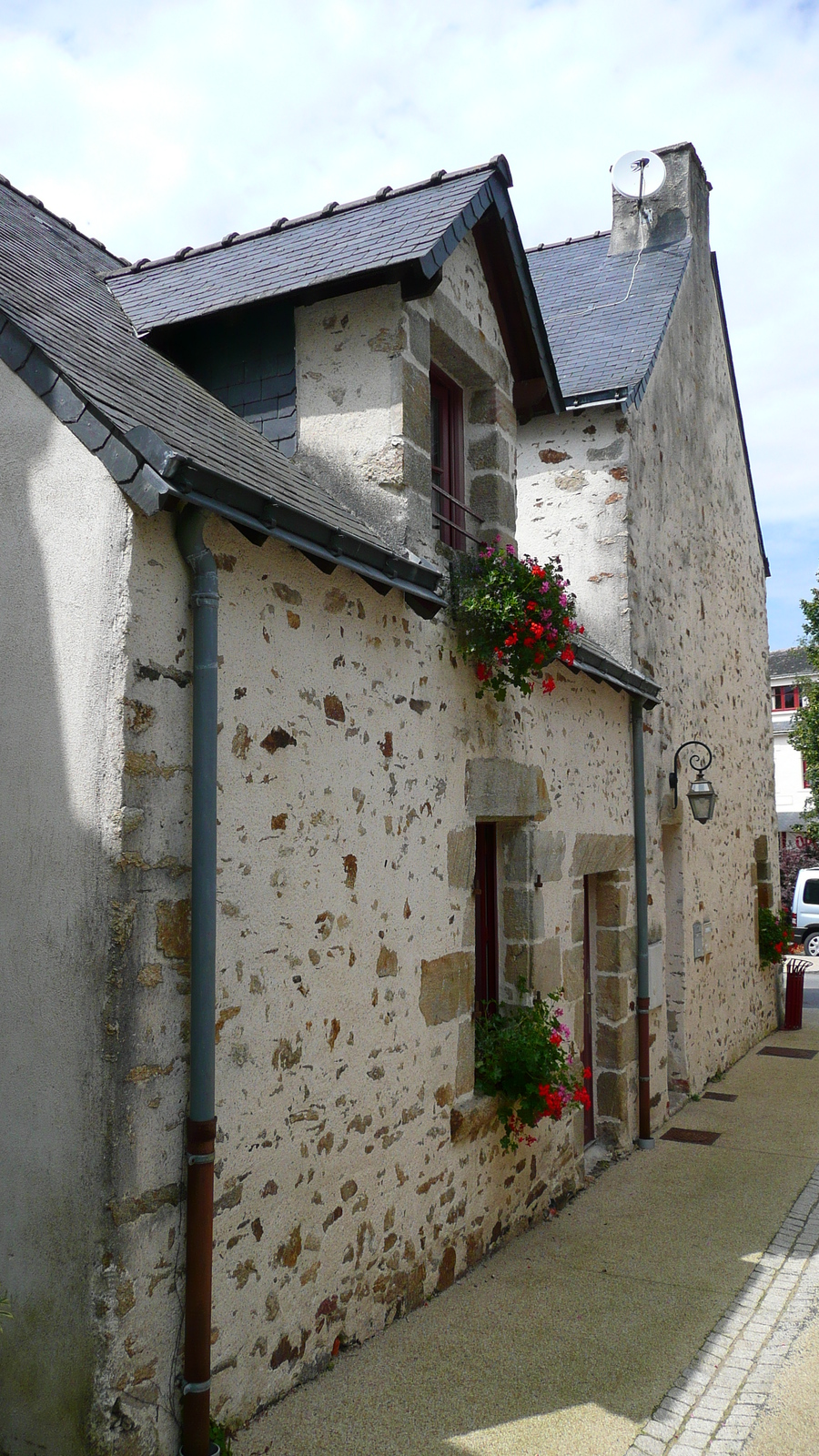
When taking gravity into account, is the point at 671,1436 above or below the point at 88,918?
below

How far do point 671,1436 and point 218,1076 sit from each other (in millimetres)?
1993

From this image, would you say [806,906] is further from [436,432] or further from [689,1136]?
[436,432]

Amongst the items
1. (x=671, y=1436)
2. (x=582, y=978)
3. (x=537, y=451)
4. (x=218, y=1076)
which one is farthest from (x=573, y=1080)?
(x=537, y=451)

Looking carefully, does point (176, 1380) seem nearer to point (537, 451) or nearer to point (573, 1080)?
point (573, 1080)

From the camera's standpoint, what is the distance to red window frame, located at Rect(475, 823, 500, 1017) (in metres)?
5.52

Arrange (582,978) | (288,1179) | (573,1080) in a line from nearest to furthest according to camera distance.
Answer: (288,1179), (573,1080), (582,978)

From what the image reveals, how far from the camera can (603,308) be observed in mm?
9305

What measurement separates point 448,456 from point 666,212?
20.4 feet

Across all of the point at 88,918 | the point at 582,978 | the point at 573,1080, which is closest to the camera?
the point at 88,918

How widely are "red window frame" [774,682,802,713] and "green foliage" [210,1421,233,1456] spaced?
1237 inches

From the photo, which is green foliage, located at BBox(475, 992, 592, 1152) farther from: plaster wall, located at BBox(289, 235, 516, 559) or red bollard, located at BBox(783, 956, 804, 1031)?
red bollard, located at BBox(783, 956, 804, 1031)

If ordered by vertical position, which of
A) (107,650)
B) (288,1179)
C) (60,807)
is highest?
(107,650)

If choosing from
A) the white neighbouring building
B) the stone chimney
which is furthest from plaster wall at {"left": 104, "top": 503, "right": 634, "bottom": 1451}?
the white neighbouring building

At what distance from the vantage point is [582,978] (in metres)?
6.45
